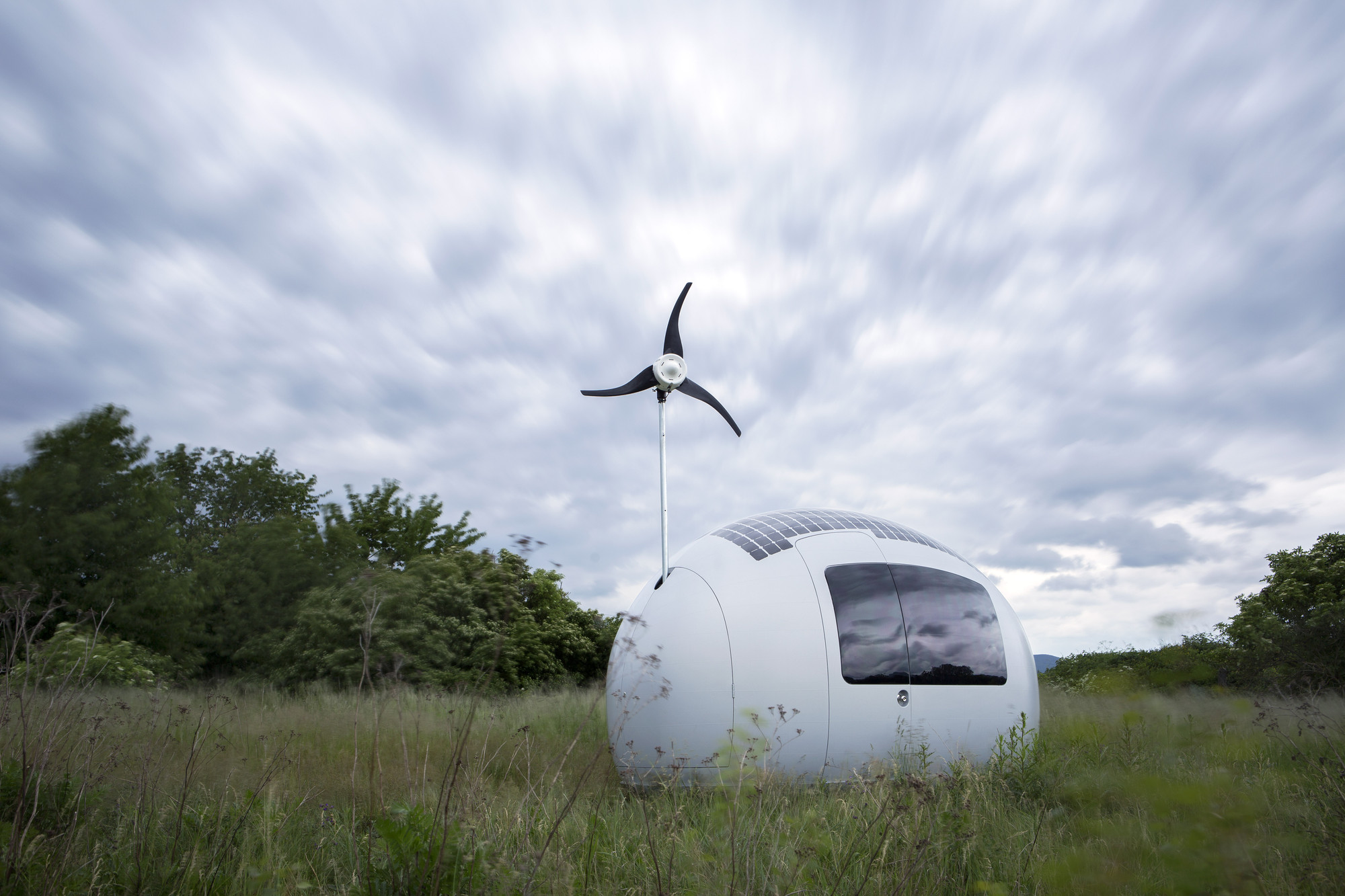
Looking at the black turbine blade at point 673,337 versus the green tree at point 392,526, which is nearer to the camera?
the black turbine blade at point 673,337

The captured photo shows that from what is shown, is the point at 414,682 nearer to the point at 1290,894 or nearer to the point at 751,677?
the point at 751,677

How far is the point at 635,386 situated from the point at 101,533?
1966 cm

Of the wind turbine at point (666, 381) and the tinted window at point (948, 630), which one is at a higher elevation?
the wind turbine at point (666, 381)

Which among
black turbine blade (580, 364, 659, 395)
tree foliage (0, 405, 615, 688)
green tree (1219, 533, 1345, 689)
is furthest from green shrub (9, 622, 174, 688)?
green tree (1219, 533, 1345, 689)

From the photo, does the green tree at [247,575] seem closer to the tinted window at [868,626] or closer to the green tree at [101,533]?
the green tree at [101,533]

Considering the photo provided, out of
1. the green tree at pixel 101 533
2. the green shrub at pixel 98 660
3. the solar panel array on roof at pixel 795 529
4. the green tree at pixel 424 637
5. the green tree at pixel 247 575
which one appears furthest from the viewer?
the green tree at pixel 247 575

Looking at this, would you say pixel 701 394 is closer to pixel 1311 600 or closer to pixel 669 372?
pixel 669 372

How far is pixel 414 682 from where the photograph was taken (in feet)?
65.1

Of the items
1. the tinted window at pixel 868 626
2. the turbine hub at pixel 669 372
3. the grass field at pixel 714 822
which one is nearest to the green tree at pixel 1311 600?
the grass field at pixel 714 822

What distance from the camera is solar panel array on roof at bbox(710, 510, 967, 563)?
7.34m

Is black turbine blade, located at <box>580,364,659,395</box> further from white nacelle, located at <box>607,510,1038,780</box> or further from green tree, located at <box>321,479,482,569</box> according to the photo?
green tree, located at <box>321,479,482,569</box>

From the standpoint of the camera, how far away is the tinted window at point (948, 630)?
22.1ft

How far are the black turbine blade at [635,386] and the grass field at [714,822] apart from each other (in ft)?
19.9

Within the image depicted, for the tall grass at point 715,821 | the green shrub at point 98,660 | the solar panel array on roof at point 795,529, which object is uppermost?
the solar panel array on roof at point 795,529
